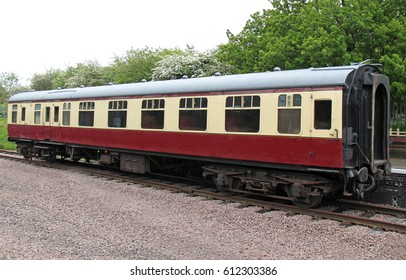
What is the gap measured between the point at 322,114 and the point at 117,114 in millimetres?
7440

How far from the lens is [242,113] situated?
1028cm

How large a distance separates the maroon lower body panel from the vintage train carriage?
2cm

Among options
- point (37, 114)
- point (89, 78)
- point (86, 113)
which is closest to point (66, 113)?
point (86, 113)

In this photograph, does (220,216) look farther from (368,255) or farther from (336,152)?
(368,255)

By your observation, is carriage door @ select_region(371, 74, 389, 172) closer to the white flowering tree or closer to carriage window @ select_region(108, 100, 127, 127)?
carriage window @ select_region(108, 100, 127, 127)

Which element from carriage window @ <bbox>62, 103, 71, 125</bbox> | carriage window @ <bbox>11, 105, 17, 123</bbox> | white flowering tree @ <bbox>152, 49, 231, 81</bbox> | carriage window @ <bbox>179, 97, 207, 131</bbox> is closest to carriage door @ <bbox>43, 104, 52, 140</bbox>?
carriage window @ <bbox>62, 103, 71, 125</bbox>

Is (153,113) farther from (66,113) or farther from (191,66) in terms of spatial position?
(191,66)

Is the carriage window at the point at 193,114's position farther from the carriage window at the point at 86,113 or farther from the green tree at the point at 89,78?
the green tree at the point at 89,78

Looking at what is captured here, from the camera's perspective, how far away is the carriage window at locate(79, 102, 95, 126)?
15.2 m

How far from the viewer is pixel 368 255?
21.3 feet

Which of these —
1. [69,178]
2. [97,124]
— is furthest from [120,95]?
[69,178]

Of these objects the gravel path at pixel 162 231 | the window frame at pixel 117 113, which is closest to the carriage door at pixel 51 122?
the window frame at pixel 117 113
